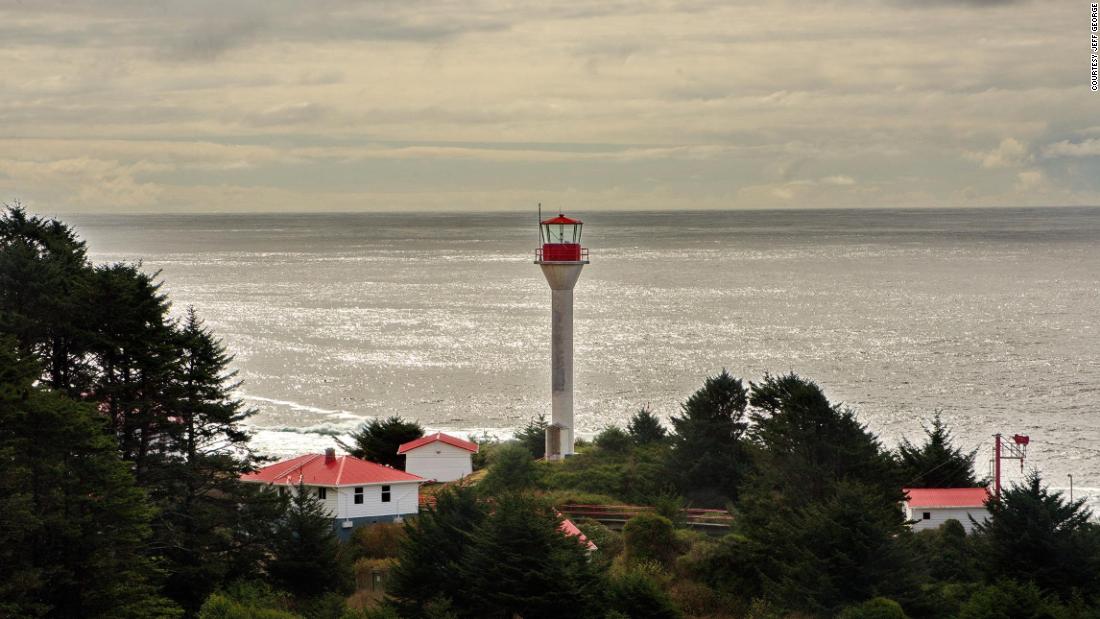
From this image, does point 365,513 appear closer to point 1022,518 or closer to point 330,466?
point 330,466

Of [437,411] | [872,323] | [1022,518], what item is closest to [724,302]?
[872,323]

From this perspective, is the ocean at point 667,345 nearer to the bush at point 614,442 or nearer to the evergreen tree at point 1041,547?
the bush at point 614,442

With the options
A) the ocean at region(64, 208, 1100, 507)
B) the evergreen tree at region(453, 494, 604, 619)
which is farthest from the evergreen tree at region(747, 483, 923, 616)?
the ocean at region(64, 208, 1100, 507)

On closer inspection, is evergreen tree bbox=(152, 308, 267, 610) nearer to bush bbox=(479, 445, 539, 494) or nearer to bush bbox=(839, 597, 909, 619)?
bush bbox=(479, 445, 539, 494)

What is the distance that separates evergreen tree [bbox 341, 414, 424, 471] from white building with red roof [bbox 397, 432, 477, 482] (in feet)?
3.31

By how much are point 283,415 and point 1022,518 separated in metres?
42.8

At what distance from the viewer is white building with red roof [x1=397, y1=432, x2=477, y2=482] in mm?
42969

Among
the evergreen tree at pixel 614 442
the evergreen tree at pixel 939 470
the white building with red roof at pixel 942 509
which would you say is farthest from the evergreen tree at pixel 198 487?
the evergreen tree at pixel 939 470

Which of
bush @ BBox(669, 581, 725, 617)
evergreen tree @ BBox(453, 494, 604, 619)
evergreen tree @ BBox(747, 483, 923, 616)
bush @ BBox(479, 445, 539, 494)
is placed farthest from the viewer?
bush @ BBox(479, 445, 539, 494)

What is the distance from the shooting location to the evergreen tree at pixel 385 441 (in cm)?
4438

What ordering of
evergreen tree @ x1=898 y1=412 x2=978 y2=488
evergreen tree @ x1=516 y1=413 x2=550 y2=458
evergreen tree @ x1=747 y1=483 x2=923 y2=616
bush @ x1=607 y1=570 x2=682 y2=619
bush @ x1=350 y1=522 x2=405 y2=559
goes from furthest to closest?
evergreen tree @ x1=516 y1=413 x2=550 y2=458
evergreen tree @ x1=898 y1=412 x2=978 y2=488
bush @ x1=350 y1=522 x2=405 y2=559
evergreen tree @ x1=747 y1=483 x2=923 y2=616
bush @ x1=607 y1=570 x2=682 y2=619

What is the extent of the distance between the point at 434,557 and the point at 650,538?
20.7 ft

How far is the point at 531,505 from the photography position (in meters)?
24.7

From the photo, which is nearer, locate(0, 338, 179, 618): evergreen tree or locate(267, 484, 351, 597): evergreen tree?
locate(0, 338, 179, 618): evergreen tree
